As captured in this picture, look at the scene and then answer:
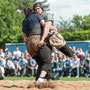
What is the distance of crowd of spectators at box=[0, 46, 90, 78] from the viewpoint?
54.0ft

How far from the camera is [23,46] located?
966 inches

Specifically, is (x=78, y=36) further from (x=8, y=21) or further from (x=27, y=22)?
(x=27, y=22)

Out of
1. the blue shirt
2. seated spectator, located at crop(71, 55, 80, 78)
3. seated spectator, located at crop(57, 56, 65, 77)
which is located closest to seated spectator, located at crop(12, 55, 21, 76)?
seated spectator, located at crop(57, 56, 65, 77)

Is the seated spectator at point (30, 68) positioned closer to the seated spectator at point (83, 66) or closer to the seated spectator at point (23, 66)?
the seated spectator at point (23, 66)

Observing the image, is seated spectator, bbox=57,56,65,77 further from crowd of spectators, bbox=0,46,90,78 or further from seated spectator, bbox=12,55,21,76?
seated spectator, bbox=12,55,21,76

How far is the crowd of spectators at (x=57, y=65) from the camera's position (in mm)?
16453

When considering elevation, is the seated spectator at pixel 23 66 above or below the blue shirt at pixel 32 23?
below

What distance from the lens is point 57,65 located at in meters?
17.3

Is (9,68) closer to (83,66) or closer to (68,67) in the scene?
(68,67)

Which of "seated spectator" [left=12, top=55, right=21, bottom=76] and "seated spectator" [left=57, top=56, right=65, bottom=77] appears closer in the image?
"seated spectator" [left=57, top=56, right=65, bottom=77]

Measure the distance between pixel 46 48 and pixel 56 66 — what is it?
10.2m

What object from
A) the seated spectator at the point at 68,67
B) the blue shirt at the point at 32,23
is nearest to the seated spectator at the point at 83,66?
the seated spectator at the point at 68,67

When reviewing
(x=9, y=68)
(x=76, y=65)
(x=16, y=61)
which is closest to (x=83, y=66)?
(x=76, y=65)

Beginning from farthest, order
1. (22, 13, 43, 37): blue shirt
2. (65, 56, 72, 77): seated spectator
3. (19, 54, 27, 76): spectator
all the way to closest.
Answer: (19, 54, 27, 76): spectator, (65, 56, 72, 77): seated spectator, (22, 13, 43, 37): blue shirt
